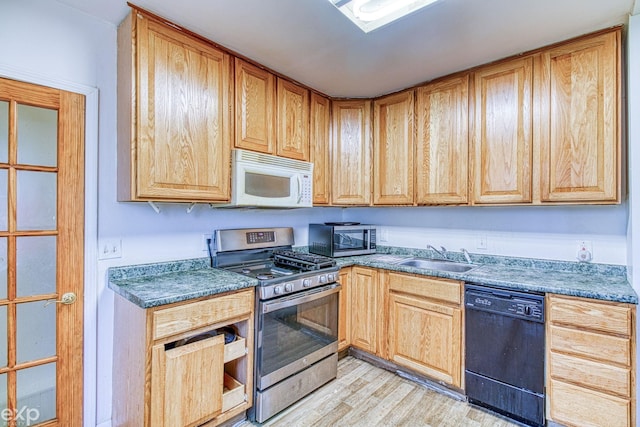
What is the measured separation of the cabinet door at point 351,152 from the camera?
2.94 meters

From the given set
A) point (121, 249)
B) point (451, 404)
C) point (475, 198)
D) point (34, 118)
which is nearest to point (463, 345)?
point (451, 404)

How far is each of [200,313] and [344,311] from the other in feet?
4.53

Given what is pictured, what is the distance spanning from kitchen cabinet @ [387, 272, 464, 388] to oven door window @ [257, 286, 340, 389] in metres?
0.49

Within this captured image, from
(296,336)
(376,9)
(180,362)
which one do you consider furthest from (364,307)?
(376,9)

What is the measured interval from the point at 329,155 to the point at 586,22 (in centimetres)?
192

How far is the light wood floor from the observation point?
1937 millimetres

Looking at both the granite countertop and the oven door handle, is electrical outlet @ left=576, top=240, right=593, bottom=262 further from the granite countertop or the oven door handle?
the oven door handle

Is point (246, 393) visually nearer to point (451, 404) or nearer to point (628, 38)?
point (451, 404)

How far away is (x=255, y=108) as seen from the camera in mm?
2230

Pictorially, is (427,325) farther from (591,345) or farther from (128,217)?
(128,217)

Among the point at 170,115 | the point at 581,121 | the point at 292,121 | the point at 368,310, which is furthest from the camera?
the point at 368,310

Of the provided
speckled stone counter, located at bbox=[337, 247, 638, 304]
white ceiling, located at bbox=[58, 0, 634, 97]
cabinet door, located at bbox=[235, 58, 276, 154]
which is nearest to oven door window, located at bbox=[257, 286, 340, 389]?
speckled stone counter, located at bbox=[337, 247, 638, 304]

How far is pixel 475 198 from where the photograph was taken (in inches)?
91.0

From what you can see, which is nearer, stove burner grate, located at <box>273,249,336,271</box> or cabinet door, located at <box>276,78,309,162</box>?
stove burner grate, located at <box>273,249,336,271</box>
